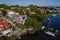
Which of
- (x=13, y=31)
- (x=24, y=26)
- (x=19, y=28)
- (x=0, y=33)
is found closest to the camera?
(x=0, y=33)

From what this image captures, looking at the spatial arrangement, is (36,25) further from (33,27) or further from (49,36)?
(49,36)

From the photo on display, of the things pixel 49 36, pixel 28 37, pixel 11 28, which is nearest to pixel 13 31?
pixel 11 28

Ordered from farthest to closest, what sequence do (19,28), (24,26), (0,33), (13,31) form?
(24,26)
(19,28)
(13,31)
(0,33)

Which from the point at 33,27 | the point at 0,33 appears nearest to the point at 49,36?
the point at 33,27

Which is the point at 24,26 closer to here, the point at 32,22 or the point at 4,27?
the point at 32,22

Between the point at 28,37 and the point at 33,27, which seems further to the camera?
the point at 33,27

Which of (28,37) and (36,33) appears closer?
(28,37)

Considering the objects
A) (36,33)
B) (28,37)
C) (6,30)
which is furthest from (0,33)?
(36,33)
